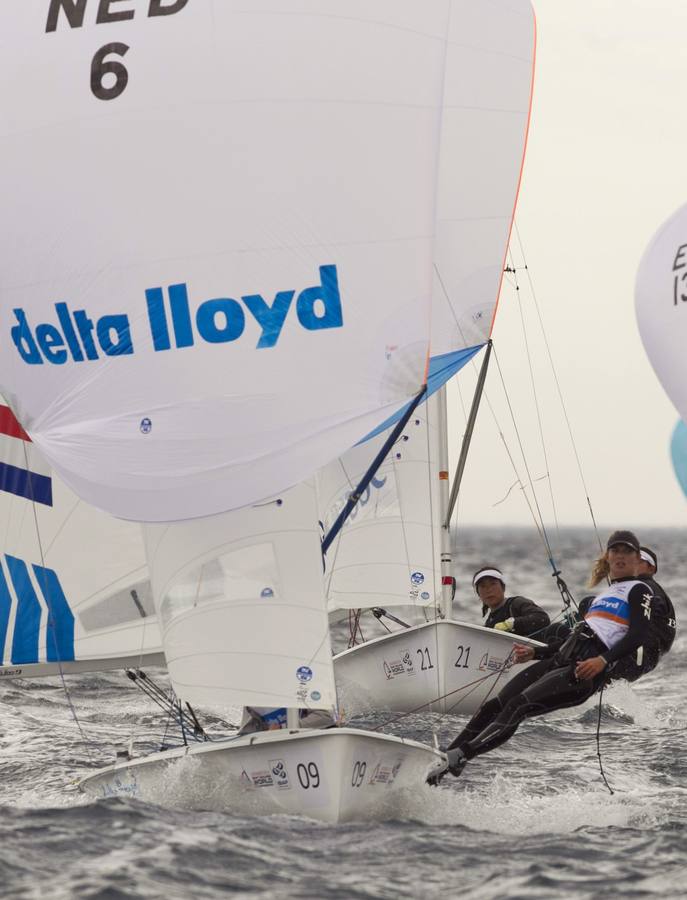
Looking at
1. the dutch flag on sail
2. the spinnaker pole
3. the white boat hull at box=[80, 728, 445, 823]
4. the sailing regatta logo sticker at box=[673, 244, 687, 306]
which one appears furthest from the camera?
the spinnaker pole

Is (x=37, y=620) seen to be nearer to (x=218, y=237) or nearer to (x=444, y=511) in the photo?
(x=218, y=237)

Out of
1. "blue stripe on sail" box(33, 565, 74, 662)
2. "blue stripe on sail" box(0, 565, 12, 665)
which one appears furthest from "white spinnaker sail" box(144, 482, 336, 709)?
"blue stripe on sail" box(0, 565, 12, 665)

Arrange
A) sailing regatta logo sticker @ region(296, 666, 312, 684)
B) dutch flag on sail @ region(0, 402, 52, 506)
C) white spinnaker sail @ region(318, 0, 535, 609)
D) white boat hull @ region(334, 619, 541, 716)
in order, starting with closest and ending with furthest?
→ sailing regatta logo sticker @ region(296, 666, 312, 684), dutch flag on sail @ region(0, 402, 52, 506), white spinnaker sail @ region(318, 0, 535, 609), white boat hull @ region(334, 619, 541, 716)

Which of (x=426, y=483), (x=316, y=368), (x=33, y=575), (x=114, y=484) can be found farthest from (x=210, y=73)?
(x=426, y=483)

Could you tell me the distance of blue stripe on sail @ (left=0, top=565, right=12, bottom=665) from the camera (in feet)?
30.5

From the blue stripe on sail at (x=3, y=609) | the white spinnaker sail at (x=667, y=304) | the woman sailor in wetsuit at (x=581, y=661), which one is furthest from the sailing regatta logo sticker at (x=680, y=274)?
the blue stripe on sail at (x=3, y=609)

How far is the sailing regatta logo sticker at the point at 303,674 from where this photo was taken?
7586mm

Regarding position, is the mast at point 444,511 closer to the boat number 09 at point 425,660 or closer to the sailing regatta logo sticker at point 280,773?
the boat number 09 at point 425,660

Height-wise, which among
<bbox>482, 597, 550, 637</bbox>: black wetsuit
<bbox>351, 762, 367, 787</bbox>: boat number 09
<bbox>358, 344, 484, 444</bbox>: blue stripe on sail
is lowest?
<bbox>351, 762, 367, 787</bbox>: boat number 09

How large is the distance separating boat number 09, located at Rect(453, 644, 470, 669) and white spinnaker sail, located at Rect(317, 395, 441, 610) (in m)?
1.08

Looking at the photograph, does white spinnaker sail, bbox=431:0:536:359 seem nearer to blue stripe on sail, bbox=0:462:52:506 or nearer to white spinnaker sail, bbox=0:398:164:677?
white spinnaker sail, bbox=0:398:164:677

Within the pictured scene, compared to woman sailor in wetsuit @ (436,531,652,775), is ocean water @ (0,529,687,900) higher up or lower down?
lower down

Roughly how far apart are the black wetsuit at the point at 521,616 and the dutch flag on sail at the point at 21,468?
373 cm

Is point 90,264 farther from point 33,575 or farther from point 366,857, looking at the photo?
point 366,857
